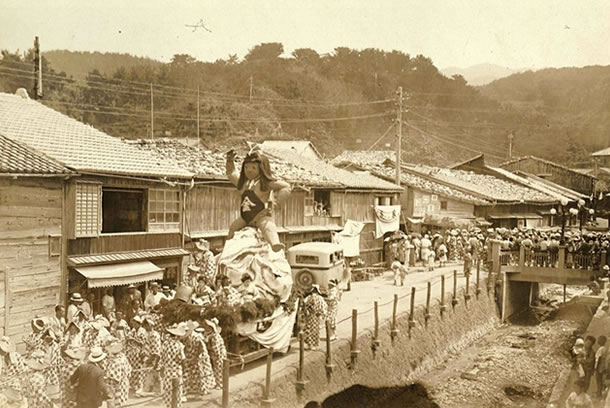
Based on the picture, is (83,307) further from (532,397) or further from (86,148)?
(532,397)

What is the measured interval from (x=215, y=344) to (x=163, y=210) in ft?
23.1

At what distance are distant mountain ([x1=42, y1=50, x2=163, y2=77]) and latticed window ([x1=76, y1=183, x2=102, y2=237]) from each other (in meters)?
18.5

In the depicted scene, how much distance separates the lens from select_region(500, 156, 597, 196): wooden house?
146ft

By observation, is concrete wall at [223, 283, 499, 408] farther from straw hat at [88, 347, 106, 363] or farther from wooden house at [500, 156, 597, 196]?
wooden house at [500, 156, 597, 196]

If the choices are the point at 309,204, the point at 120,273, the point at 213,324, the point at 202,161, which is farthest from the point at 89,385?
the point at 309,204

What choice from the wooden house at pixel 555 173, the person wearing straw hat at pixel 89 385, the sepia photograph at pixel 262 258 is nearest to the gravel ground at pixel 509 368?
the sepia photograph at pixel 262 258

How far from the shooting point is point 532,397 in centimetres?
1762

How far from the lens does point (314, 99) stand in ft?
126

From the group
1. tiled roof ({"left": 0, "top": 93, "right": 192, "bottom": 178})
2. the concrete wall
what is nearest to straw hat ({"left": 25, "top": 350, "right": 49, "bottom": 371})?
the concrete wall

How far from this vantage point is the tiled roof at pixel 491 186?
35.2 m

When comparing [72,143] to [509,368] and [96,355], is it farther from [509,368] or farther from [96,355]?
[509,368]

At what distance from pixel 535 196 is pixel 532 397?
23.1 m

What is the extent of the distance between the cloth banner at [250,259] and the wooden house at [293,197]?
6.13m

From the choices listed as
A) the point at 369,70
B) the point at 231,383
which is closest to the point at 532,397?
the point at 231,383
